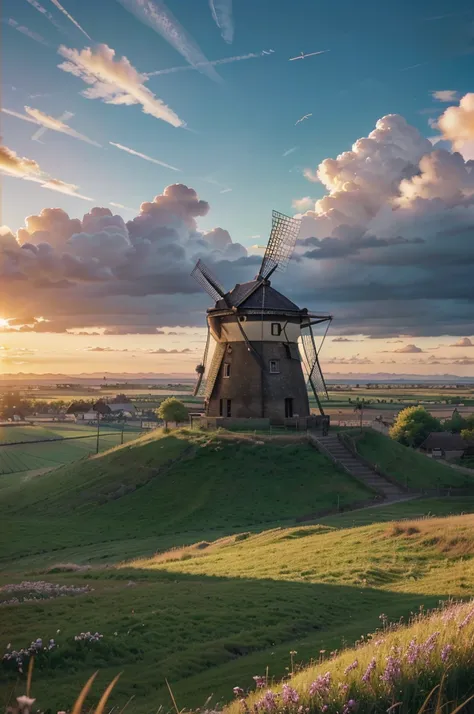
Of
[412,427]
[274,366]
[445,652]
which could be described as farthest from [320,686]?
[412,427]

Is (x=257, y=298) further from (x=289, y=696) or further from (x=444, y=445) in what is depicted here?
(x=444, y=445)

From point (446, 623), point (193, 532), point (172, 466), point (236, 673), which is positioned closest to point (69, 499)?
point (172, 466)

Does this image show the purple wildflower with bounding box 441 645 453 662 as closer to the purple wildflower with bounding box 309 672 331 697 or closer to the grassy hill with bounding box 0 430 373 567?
the purple wildflower with bounding box 309 672 331 697

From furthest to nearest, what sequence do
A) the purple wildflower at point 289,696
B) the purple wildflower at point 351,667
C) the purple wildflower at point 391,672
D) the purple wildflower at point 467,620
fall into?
the purple wildflower at point 467,620 < the purple wildflower at point 351,667 < the purple wildflower at point 391,672 < the purple wildflower at point 289,696

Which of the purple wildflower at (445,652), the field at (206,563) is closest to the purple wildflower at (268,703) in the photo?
the purple wildflower at (445,652)

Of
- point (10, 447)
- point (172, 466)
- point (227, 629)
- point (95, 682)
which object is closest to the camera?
point (95, 682)

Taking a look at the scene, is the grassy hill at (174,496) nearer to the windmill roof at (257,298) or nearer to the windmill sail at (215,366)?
the windmill sail at (215,366)

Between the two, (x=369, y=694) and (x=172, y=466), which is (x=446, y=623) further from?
(x=172, y=466)
